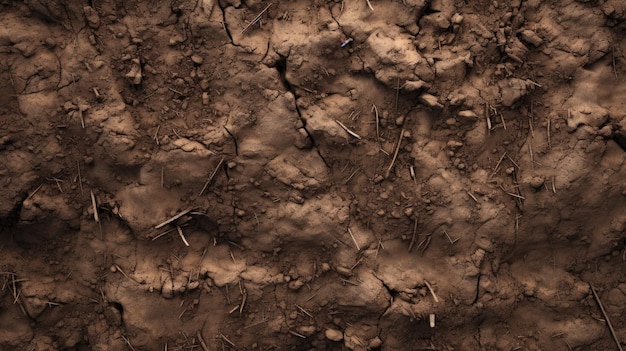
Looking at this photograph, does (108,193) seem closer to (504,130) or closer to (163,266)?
(163,266)

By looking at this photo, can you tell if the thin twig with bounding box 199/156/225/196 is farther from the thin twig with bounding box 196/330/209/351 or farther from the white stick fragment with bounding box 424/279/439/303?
the white stick fragment with bounding box 424/279/439/303

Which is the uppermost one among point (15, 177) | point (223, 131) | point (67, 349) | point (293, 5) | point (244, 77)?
point (293, 5)

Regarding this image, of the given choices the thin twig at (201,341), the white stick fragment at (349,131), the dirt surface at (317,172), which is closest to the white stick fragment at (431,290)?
the dirt surface at (317,172)

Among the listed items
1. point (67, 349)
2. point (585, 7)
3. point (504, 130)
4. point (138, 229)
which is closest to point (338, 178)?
point (504, 130)

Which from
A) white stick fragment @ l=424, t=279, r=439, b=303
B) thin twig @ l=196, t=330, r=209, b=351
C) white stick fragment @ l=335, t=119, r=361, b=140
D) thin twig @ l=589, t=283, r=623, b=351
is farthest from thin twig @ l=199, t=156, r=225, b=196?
thin twig @ l=589, t=283, r=623, b=351

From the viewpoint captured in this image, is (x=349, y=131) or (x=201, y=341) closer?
(x=349, y=131)

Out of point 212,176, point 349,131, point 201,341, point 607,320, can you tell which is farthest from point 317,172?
point 607,320

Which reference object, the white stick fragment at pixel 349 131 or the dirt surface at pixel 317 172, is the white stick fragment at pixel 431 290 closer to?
the dirt surface at pixel 317 172

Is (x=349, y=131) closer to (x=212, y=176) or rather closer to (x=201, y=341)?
(x=212, y=176)
